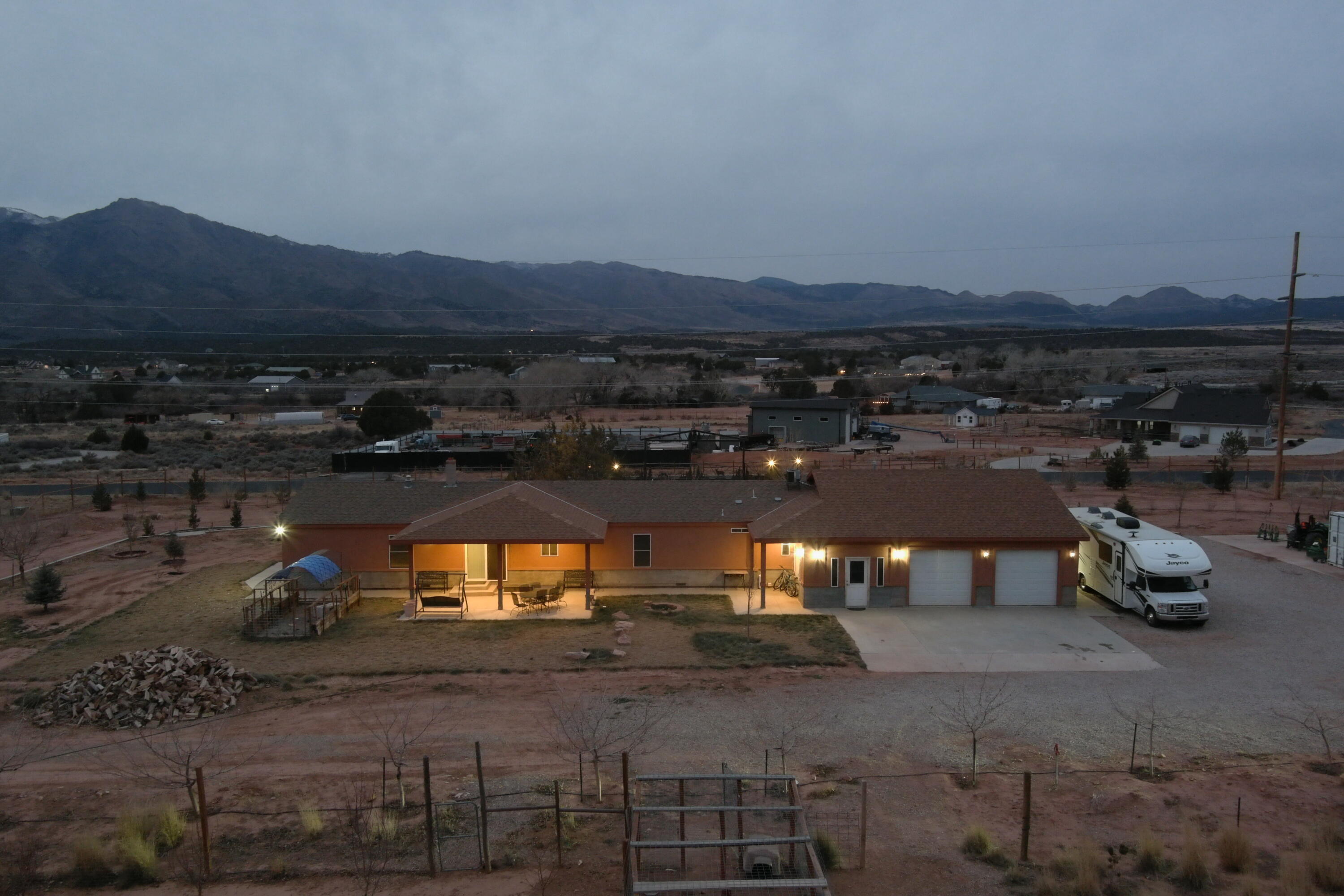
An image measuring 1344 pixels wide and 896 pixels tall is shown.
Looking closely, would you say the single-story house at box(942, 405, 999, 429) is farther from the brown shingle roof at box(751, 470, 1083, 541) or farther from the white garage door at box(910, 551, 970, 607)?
the white garage door at box(910, 551, 970, 607)

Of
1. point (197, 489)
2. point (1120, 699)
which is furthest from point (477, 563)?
point (197, 489)

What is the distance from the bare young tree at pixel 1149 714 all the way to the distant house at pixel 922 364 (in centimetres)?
11925

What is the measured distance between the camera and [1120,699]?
56.5 ft

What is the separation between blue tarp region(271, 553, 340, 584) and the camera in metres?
23.8

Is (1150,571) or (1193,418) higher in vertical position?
(1150,571)

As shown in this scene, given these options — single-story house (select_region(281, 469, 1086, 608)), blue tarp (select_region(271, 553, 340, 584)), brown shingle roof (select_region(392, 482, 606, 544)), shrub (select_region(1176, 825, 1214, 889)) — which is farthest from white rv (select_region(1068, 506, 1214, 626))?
blue tarp (select_region(271, 553, 340, 584))

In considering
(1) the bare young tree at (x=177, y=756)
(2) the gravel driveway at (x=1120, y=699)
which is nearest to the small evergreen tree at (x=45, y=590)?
(1) the bare young tree at (x=177, y=756)

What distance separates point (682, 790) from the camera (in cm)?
1127

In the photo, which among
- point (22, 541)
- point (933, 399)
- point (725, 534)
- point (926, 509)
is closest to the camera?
point (926, 509)

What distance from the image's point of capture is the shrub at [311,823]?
12.0 meters

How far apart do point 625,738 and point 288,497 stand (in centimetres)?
3303

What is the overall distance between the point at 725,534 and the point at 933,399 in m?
71.6

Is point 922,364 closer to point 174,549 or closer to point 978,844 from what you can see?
point 174,549

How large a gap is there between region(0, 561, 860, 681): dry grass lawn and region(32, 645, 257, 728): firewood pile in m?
1.78
